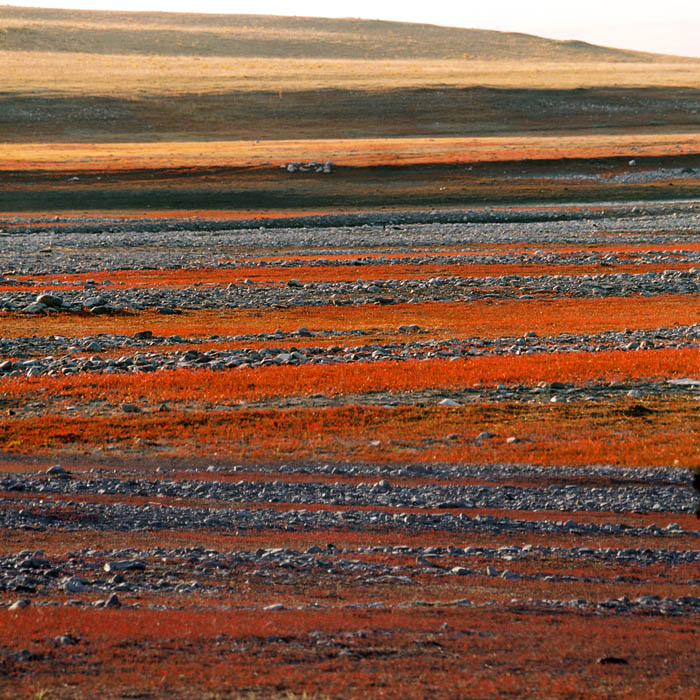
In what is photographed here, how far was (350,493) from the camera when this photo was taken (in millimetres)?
16109

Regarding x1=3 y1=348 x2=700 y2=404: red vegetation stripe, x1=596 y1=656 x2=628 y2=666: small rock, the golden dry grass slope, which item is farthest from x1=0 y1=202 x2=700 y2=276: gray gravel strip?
the golden dry grass slope

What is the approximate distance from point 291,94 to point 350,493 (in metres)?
118

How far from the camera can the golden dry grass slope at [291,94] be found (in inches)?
4545

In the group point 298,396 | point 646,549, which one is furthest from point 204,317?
point 646,549

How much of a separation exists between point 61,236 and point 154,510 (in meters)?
48.6

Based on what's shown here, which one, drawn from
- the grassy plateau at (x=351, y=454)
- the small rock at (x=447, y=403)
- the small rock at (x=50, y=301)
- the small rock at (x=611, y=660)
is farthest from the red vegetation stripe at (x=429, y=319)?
the small rock at (x=611, y=660)

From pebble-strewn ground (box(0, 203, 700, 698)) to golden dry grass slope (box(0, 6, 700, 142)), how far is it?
79.3 m

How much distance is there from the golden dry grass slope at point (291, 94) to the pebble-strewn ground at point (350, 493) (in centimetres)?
7927

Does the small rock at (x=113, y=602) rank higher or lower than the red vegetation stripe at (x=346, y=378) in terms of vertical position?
higher

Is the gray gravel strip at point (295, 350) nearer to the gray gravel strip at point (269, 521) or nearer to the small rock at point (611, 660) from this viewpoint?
the gray gravel strip at point (269, 521)

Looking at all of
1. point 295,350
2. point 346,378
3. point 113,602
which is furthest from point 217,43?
point 113,602

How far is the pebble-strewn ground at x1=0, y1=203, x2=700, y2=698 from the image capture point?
9.24 m

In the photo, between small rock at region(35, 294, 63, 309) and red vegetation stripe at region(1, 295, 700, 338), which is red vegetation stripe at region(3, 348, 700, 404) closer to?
red vegetation stripe at region(1, 295, 700, 338)

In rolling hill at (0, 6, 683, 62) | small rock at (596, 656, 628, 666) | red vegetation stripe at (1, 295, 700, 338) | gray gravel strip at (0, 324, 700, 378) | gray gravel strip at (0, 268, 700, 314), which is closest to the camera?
small rock at (596, 656, 628, 666)
